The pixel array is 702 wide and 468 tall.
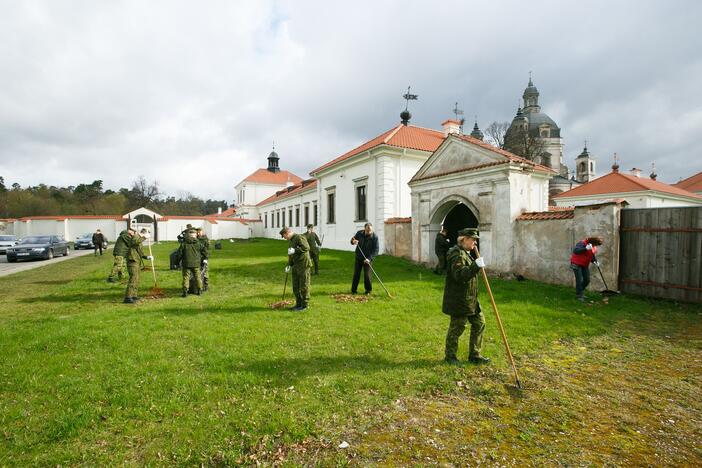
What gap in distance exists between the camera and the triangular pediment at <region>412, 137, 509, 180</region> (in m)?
12.3

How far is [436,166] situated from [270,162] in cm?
5606

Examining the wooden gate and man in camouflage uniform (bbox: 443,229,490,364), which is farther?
the wooden gate

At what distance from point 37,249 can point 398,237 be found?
20799 mm

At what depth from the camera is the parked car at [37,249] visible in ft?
64.4

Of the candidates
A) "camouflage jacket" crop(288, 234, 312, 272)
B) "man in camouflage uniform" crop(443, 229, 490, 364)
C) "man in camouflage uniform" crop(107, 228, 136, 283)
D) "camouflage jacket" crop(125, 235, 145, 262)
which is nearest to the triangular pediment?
"camouflage jacket" crop(288, 234, 312, 272)

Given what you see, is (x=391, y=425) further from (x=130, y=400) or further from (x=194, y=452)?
(x=130, y=400)

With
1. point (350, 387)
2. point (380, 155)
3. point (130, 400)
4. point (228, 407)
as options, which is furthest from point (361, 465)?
point (380, 155)

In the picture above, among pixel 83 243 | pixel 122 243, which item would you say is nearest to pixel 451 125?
pixel 122 243

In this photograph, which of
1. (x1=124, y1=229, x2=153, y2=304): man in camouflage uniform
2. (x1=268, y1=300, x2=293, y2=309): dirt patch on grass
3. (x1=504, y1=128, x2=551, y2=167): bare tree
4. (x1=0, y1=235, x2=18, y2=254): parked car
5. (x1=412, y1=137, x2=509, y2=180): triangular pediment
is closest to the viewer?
(x1=268, y1=300, x2=293, y2=309): dirt patch on grass

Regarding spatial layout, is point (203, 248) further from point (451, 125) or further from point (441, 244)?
point (451, 125)

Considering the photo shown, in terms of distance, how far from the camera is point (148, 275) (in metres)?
13.3

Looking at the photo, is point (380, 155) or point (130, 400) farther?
point (380, 155)

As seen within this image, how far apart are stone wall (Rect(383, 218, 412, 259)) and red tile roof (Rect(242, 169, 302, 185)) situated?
46031 millimetres

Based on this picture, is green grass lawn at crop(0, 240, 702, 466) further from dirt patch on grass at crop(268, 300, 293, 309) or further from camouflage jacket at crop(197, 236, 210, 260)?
camouflage jacket at crop(197, 236, 210, 260)
